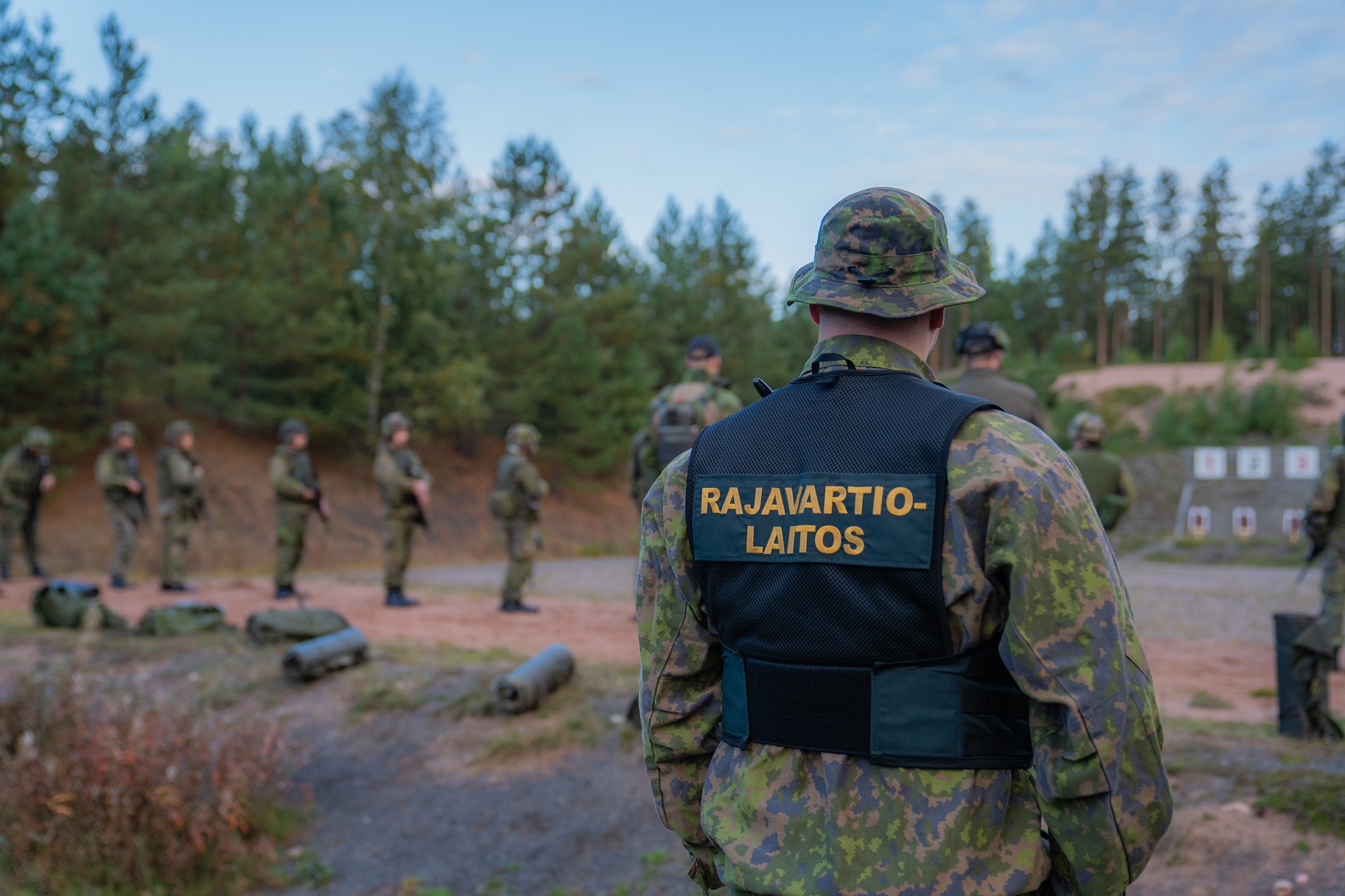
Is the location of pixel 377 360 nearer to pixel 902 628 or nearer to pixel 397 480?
pixel 397 480

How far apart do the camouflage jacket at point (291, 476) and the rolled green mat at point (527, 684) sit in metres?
5.81

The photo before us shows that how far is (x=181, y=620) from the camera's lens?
9352 millimetres

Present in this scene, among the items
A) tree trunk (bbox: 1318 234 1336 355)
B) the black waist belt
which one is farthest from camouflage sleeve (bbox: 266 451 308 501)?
tree trunk (bbox: 1318 234 1336 355)

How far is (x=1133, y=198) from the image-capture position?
177ft

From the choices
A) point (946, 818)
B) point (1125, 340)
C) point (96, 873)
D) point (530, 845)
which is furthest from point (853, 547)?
point (1125, 340)

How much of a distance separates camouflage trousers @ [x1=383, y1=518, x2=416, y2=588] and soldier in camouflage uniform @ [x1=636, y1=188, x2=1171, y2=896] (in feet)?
31.4

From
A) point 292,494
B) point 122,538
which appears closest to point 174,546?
point 122,538

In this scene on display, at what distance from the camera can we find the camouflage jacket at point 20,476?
13492 mm

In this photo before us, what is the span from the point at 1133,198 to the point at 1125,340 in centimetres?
1060

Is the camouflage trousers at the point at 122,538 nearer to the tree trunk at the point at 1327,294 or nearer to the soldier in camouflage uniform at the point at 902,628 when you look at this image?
the soldier in camouflage uniform at the point at 902,628

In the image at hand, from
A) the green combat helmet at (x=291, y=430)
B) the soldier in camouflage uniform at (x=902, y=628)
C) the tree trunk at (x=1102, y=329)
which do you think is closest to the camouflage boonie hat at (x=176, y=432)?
the green combat helmet at (x=291, y=430)

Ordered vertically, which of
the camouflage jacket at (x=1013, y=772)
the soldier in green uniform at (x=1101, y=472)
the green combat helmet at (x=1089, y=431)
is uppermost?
the green combat helmet at (x=1089, y=431)

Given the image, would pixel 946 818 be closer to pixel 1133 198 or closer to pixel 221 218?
pixel 221 218

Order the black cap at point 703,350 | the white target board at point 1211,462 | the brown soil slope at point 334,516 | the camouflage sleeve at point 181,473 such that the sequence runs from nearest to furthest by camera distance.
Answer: the black cap at point 703,350
the camouflage sleeve at point 181,473
the brown soil slope at point 334,516
the white target board at point 1211,462
